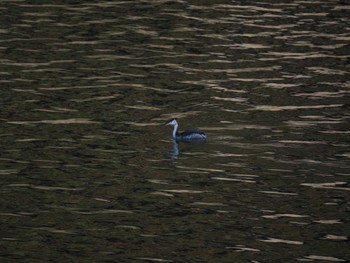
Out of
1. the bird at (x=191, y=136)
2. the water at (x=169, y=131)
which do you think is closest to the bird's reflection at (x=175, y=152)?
the water at (x=169, y=131)

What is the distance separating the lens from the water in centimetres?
2772

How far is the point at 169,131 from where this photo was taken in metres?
38.0

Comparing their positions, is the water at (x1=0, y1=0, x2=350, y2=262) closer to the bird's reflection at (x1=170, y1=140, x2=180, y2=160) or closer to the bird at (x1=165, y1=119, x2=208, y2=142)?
the bird's reflection at (x1=170, y1=140, x2=180, y2=160)

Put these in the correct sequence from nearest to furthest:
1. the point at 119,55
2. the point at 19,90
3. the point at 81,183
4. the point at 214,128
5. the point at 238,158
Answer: the point at 81,183 < the point at 238,158 < the point at 214,128 < the point at 19,90 < the point at 119,55

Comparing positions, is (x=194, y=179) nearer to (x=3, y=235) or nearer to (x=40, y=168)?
(x=40, y=168)

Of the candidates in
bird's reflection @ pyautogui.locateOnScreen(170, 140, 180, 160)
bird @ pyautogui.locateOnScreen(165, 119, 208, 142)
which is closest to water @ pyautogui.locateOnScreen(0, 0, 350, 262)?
bird's reflection @ pyautogui.locateOnScreen(170, 140, 180, 160)

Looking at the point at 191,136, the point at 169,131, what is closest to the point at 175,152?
the point at 191,136

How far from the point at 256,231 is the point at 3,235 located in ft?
20.6

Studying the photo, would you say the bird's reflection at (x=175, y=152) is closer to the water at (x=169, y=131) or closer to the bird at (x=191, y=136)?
the water at (x=169, y=131)

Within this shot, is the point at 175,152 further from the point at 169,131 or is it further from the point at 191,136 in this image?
the point at 169,131

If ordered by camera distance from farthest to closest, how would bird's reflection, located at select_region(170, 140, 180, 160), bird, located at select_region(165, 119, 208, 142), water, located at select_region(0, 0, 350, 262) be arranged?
bird, located at select_region(165, 119, 208, 142) < bird's reflection, located at select_region(170, 140, 180, 160) < water, located at select_region(0, 0, 350, 262)

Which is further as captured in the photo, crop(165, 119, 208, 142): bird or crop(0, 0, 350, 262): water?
crop(165, 119, 208, 142): bird

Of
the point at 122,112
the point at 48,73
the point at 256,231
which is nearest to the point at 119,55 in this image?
the point at 48,73

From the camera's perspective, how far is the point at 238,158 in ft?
112
